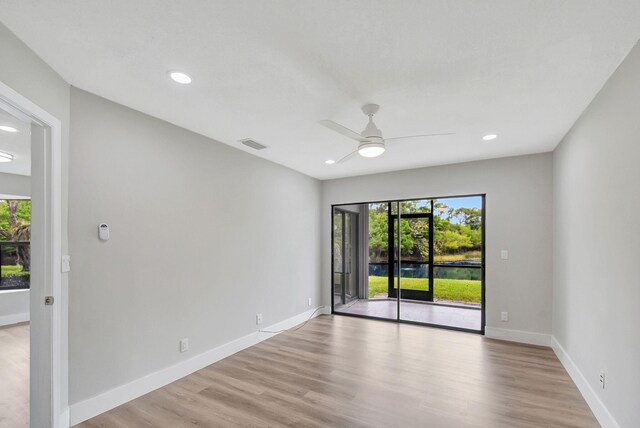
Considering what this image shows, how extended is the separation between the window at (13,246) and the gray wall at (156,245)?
4420mm

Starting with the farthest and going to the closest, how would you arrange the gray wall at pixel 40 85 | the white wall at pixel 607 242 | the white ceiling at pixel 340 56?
the white wall at pixel 607 242 → the gray wall at pixel 40 85 → the white ceiling at pixel 340 56

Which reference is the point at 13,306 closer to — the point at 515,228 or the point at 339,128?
the point at 339,128

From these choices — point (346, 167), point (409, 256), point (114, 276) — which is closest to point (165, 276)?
point (114, 276)

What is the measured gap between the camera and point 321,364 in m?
3.41

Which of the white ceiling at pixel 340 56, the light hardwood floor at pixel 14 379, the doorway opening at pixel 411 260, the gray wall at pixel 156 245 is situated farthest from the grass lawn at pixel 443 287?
the light hardwood floor at pixel 14 379

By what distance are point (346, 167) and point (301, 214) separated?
3.75ft

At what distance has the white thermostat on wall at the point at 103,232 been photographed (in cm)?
246

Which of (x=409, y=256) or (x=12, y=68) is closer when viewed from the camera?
(x=12, y=68)

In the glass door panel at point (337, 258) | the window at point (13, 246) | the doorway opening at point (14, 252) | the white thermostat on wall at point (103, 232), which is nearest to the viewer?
the white thermostat on wall at point (103, 232)

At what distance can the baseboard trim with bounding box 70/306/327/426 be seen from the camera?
2336mm

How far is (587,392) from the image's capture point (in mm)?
2605

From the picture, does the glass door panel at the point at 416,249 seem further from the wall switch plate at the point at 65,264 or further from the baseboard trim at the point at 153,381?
the wall switch plate at the point at 65,264

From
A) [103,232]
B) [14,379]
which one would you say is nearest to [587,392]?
[103,232]

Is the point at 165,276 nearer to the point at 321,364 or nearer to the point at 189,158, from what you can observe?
the point at 189,158
